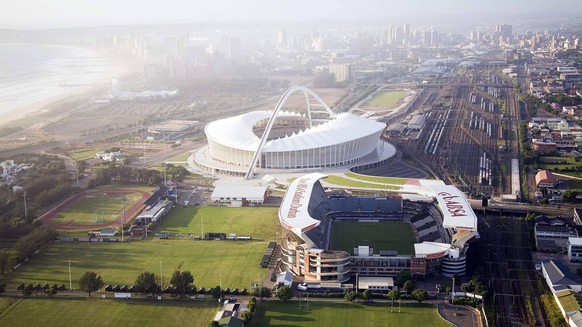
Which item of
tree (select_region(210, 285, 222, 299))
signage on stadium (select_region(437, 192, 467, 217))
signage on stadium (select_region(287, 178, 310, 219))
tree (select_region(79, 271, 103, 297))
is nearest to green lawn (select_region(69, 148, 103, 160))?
signage on stadium (select_region(287, 178, 310, 219))

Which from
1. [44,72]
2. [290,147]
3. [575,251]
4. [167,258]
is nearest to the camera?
[575,251]

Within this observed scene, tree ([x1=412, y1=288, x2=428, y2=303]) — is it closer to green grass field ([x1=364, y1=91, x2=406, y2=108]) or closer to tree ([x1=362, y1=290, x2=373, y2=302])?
tree ([x1=362, y1=290, x2=373, y2=302])

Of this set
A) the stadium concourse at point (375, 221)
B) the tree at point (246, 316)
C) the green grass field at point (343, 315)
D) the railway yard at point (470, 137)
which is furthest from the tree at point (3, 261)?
the railway yard at point (470, 137)

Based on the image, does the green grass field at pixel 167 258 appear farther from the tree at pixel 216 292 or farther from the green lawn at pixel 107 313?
the green lawn at pixel 107 313

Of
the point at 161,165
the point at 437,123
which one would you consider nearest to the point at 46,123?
the point at 161,165

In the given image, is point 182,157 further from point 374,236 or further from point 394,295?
point 394,295

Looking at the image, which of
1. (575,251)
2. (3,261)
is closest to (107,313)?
(3,261)

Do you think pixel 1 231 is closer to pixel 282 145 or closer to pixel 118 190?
pixel 118 190
